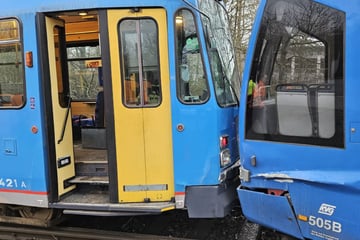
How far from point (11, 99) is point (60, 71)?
64 centimetres

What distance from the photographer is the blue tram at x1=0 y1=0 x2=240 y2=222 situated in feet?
13.3

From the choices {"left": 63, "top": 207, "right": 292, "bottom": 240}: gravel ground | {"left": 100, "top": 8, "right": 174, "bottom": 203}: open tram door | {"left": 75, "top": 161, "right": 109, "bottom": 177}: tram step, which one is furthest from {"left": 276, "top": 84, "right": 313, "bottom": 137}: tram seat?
{"left": 75, "top": 161, "right": 109, "bottom": 177}: tram step

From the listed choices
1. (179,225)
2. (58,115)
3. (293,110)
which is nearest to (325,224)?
(293,110)

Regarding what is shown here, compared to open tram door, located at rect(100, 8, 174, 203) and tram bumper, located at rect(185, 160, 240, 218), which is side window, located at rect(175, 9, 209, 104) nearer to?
open tram door, located at rect(100, 8, 174, 203)

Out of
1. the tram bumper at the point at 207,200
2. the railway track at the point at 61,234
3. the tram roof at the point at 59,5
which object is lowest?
the railway track at the point at 61,234

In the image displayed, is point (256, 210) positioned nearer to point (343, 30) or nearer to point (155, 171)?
point (155, 171)

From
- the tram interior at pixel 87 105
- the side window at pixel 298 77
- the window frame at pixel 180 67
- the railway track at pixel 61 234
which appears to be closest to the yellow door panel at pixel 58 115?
the tram interior at pixel 87 105

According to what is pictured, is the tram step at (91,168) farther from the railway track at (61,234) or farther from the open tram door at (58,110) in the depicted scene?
the railway track at (61,234)

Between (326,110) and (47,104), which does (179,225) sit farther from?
(326,110)

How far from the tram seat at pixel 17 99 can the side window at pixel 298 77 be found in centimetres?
257

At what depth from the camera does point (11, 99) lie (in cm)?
456

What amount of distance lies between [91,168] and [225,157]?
5.79ft

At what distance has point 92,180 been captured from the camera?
15.4 feet

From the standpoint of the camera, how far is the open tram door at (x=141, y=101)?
13.5 ft
